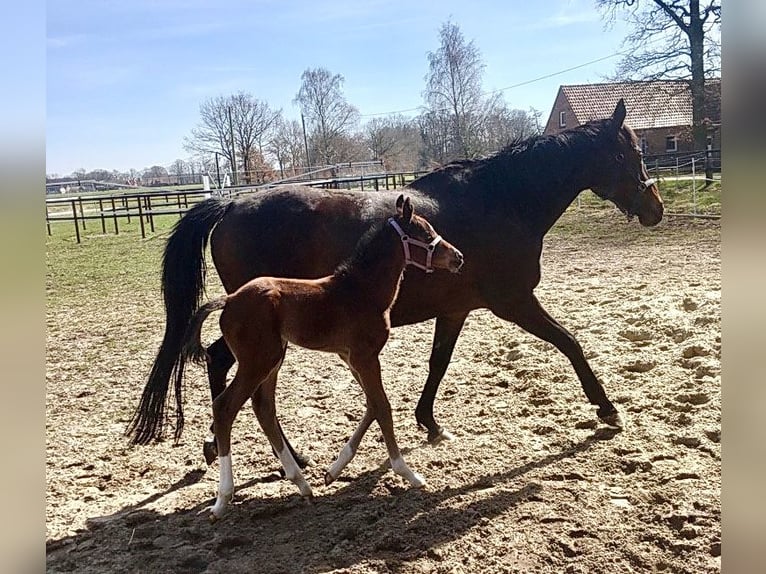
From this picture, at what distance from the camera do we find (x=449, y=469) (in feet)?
12.0

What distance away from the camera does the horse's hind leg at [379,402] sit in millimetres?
3283

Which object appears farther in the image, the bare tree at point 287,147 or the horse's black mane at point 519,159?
the bare tree at point 287,147

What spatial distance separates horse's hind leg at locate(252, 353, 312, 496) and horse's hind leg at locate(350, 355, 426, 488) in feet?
1.59

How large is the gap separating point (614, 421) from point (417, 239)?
73.0 inches

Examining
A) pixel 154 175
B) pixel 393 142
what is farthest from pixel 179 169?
pixel 393 142

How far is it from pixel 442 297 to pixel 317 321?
122 cm

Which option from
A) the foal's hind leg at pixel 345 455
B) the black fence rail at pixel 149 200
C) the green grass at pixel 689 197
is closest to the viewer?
the foal's hind leg at pixel 345 455

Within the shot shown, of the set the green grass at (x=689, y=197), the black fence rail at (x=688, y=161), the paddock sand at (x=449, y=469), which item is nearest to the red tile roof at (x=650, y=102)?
the black fence rail at (x=688, y=161)

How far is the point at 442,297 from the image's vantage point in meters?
→ 4.11

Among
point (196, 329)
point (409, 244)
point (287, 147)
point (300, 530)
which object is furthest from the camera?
point (287, 147)

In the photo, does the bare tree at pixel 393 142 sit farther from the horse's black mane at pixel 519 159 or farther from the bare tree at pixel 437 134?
the horse's black mane at pixel 519 159

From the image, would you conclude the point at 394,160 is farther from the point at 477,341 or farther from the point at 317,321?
the point at 317,321

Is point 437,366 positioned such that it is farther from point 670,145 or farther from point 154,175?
point 154,175

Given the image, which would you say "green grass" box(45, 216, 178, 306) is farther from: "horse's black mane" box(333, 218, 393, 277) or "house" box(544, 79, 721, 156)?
"house" box(544, 79, 721, 156)
